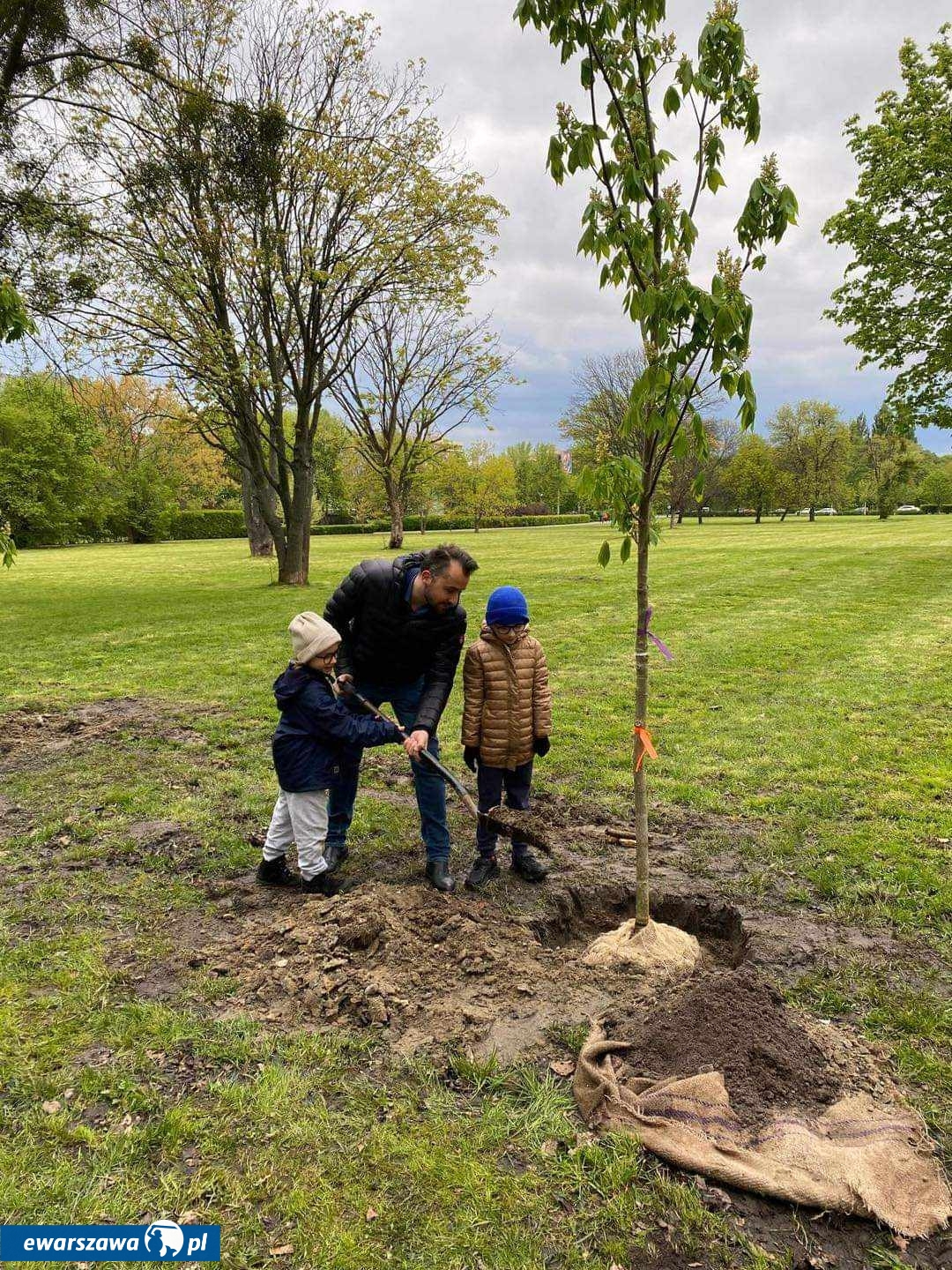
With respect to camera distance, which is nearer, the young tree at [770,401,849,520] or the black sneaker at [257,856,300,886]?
the black sneaker at [257,856,300,886]

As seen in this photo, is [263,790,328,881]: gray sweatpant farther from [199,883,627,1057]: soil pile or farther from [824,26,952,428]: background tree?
[824,26,952,428]: background tree

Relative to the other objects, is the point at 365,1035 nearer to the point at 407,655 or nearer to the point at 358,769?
the point at 358,769

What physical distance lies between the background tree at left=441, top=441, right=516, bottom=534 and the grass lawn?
35989mm

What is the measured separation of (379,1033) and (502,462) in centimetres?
5056

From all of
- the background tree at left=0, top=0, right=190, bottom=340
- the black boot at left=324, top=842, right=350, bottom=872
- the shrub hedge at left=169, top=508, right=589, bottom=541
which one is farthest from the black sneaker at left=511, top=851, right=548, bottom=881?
the shrub hedge at left=169, top=508, right=589, bottom=541

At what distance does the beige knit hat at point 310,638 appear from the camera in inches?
154

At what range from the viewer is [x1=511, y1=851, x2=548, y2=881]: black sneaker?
4188 mm

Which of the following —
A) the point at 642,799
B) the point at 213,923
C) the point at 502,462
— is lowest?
the point at 213,923

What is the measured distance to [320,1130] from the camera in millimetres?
2373

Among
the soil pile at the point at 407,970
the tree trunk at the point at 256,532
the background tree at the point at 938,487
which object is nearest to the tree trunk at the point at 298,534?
the tree trunk at the point at 256,532

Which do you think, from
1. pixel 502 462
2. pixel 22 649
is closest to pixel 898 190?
pixel 22 649

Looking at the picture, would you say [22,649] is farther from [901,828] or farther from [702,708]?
[901,828]

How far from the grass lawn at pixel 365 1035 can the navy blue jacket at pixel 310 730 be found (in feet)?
3.02

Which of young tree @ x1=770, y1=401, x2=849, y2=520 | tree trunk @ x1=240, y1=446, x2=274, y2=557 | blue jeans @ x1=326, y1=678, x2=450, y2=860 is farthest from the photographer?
young tree @ x1=770, y1=401, x2=849, y2=520
